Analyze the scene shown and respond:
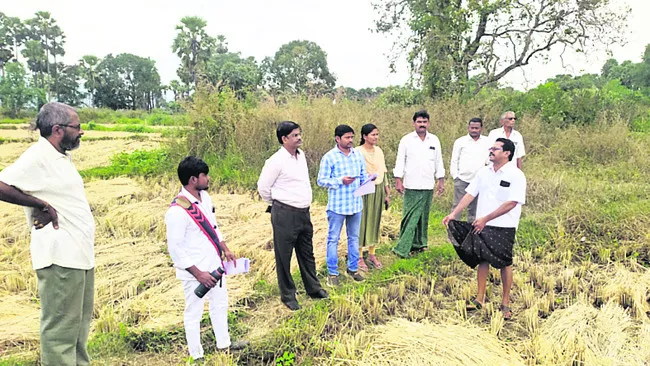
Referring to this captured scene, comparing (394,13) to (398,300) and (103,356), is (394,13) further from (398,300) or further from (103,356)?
(103,356)

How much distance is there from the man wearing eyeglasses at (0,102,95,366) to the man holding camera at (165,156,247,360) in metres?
0.52

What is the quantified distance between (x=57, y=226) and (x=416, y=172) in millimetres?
3687

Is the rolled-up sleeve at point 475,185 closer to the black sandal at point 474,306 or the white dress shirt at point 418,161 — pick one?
the black sandal at point 474,306

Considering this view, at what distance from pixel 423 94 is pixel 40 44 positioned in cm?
4905

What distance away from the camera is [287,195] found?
12.2ft

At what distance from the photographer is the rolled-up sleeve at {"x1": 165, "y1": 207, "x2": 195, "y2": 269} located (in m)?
2.70

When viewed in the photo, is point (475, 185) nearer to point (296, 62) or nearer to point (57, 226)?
point (57, 226)

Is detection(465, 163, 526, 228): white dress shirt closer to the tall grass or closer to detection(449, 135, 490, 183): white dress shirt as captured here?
detection(449, 135, 490, 183): white dress shirt

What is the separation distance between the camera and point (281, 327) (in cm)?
339

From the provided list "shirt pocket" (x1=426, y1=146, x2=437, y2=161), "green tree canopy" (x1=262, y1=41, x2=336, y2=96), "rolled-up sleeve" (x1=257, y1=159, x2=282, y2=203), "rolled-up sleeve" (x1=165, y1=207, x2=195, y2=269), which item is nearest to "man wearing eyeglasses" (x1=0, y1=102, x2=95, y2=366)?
"rolled-up sleeve" (x1=165, y1=207, x2=195, y2=269)

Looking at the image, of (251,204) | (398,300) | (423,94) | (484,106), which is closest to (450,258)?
(398,300)

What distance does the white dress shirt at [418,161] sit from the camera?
16.3 feet

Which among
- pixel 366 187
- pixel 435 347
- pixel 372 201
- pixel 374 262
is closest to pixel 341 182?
pixel 366 187

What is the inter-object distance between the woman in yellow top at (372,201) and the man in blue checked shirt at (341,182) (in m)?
0.37
